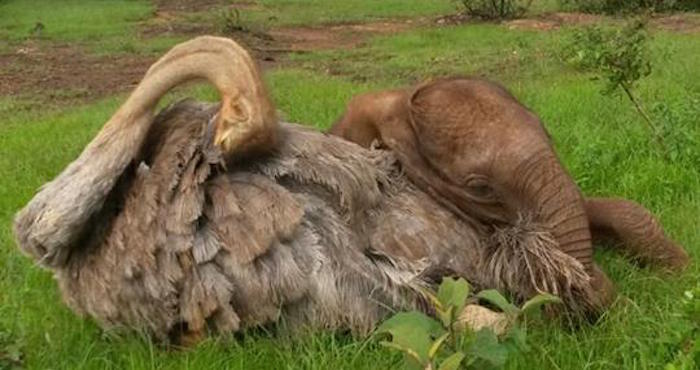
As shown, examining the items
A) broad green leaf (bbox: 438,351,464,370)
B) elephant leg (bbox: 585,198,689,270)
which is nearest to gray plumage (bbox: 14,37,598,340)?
elephant leg (bbox: 585,198,689,270)

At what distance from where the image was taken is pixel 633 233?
14.0 ft

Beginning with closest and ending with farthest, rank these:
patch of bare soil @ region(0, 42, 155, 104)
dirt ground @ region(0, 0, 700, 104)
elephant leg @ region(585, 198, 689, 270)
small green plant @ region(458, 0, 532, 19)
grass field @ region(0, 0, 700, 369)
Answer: grass field @ region(0, 0, 700, 369)
elephant leg @ region(585, 198, 689, 270)
patch of bare soil @ region(0, 42, 155, 104)
dirt ground @ region(0, 0, 700, 104)
small green plant @ region(458, 0, 532, 19)

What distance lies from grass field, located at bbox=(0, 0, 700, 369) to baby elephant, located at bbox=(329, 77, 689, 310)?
134 mm

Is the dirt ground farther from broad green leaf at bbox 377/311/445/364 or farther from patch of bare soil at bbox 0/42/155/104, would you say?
broad green leaf at bbox 377/311/445/364

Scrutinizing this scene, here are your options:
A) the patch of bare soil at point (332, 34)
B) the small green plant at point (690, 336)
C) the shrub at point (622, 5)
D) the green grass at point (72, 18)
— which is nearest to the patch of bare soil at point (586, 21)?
the shrub at point (622, 5)

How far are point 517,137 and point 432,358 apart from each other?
4.66ft

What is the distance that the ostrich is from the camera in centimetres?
344

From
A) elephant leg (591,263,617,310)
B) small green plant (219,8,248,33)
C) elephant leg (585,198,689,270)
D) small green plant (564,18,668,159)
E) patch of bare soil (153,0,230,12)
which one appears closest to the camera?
elephant leg (591,263,617,310)

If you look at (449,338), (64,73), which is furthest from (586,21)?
(449,338)

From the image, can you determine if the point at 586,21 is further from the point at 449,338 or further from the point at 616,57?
the point at 449,338

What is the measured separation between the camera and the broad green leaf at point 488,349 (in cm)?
276

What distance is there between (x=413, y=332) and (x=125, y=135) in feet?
4.63

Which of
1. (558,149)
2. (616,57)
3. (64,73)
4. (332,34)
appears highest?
(616,57)

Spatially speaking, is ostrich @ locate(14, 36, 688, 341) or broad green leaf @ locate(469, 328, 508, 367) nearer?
broad green leaf @ locate(469, 328, 508, 367)
